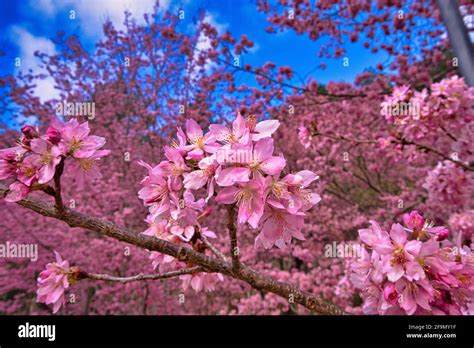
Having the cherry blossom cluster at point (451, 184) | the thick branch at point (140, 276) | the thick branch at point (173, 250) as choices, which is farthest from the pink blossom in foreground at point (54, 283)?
the cherry blossom cluster at point (451, 184)

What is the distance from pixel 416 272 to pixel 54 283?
1137 mm

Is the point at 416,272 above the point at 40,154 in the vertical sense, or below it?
below

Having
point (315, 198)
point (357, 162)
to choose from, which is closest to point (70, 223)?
point (315, 198)

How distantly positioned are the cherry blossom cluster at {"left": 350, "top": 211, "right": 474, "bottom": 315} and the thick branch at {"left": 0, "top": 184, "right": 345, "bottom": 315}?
0.54 feet

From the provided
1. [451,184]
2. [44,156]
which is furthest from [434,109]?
[44,156]

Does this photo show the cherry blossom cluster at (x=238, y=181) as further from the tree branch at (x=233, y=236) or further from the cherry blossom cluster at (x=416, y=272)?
the cherry blossom cluster at (x=416, y=272)

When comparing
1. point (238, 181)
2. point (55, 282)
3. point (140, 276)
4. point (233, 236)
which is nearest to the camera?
point (238, 181)

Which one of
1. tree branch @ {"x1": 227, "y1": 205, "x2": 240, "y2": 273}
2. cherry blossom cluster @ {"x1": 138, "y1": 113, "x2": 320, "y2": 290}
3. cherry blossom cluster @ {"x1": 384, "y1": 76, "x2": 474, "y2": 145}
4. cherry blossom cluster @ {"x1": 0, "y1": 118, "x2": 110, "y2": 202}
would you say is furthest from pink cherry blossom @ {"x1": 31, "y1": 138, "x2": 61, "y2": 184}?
cherry blossom cluster @ {"x1": 384, "y1": 76, "x2": 474, "y2": 145}

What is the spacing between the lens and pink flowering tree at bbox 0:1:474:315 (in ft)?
2.98

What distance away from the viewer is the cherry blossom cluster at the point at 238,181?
31.5 inches

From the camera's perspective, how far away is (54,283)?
1.14 m

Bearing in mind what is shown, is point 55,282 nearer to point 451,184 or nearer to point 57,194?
point 57,194

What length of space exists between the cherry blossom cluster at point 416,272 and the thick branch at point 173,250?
16 cm

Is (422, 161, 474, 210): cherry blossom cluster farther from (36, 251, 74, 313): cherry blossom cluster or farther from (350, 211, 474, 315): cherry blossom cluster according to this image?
(36, 251, 74, 313): cherry blossom cluster
